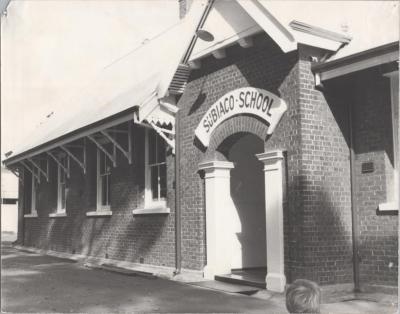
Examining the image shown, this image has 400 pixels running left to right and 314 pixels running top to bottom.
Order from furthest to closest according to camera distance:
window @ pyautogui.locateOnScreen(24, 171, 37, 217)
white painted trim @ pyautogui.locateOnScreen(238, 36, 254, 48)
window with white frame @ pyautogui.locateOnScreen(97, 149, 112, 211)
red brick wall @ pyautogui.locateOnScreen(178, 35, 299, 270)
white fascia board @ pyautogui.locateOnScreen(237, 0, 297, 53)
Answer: window @ pyautogui.locateOnScreen(24, 171, 37, 217) → window with white frame @ pyautogui.locateOnScreen(97, 149, 112, 211) → white painted trim @ pyautogui.locateOnScreen(238, 36, 254, 48) → red brick wall @ pyautogui.locateOnScreen(178, 35, 299, 270) → white fascia board @ pyautogui.locateOnScreen(237, 0, 297, 53)

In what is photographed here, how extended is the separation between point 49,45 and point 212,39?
8.74 ft

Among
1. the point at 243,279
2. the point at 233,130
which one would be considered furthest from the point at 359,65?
the point at 243,279

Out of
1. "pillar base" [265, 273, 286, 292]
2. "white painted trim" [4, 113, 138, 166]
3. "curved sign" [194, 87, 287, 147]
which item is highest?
"white painted trim" [4, 113, 138, 166]

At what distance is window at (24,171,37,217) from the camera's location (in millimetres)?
20188

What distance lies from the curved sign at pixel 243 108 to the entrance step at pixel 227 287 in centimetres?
241

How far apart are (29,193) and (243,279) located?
1330 centimetres

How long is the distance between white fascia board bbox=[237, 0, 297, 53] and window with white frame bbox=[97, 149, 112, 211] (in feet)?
22.2

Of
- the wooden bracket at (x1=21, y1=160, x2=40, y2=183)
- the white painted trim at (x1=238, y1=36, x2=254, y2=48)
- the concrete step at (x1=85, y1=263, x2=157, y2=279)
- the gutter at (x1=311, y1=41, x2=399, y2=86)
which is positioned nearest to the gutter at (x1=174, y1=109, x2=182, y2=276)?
the concrete step at (x1=85, y1=263, x2=157, y2=279)

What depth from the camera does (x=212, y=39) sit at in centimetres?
965

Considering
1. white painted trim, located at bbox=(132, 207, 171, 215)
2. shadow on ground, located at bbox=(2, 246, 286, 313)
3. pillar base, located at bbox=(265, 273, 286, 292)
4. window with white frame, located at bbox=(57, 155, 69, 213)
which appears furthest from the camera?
window with white frame, located at bbox=(57, 155, 69, 213)

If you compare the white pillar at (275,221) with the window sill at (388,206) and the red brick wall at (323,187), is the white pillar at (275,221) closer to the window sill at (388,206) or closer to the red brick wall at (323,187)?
the red brick wall at (323,187)

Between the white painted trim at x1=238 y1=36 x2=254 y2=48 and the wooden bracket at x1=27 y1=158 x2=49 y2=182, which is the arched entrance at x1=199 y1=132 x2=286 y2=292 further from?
the wooden bracket at x1=27 y1=158 x2=49 y2=182

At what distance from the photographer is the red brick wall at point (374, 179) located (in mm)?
8008

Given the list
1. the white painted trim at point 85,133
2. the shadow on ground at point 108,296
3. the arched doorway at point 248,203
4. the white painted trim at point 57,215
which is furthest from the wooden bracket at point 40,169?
the arched doorway at point 248,203
